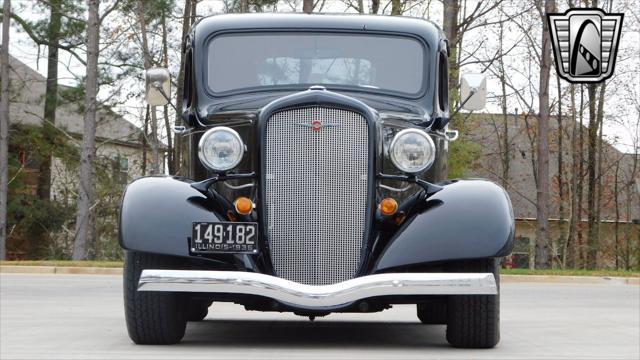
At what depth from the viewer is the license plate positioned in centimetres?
771

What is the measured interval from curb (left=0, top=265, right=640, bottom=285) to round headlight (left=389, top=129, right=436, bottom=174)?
1319 centimetres

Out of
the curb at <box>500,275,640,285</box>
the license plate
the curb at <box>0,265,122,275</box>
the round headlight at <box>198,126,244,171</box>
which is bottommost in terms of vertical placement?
the curb at <box>0,265,122,275</box>

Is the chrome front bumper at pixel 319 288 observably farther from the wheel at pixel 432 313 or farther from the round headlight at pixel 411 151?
the wheel at pixel 432 313

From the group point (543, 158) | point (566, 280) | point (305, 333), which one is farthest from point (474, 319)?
point (543, 158)

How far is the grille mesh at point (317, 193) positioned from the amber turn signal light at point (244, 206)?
5.2 inches

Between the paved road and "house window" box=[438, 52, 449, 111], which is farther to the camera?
"house window" box=[438, 52, 449, 111]

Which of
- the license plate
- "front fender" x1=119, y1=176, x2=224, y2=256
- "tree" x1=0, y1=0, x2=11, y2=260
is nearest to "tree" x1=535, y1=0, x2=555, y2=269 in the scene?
"tree" x1=0, y1=0, x2=11, y2=260

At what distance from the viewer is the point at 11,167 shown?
135 ft

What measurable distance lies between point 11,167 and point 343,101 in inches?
1365

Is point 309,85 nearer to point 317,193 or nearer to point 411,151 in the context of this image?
point 411,151

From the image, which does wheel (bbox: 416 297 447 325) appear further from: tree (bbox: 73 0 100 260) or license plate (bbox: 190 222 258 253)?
tree (bbox: 73 0 100 260)

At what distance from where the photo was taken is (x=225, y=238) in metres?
7.71

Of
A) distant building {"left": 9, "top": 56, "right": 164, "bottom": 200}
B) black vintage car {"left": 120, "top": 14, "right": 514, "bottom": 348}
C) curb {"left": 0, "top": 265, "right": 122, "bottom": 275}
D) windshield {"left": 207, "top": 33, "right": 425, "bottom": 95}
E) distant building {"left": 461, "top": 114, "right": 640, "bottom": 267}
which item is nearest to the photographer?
black vintage car {"left": 120, "top": 14, "right": 514, "bottom": 348}

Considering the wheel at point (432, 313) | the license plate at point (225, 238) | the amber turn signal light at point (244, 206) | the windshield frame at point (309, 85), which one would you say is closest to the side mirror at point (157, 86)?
the windshield frame at point (309, 85)
